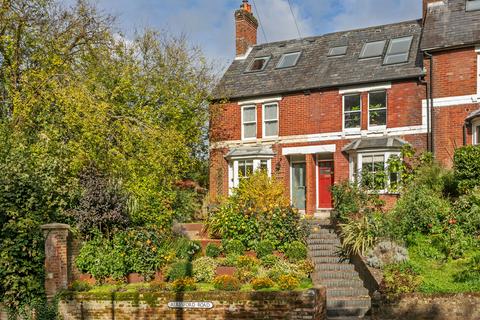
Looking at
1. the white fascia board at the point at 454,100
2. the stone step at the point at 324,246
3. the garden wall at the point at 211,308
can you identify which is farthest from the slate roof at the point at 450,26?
the garden wall at the point at 211,308

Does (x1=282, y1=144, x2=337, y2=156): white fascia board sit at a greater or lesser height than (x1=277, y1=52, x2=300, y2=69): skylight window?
lesser

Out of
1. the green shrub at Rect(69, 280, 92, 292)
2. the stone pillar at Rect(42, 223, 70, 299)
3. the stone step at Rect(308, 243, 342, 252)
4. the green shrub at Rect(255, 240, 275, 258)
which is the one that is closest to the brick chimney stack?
the stone step at Rect(308, 243, 342, 252)

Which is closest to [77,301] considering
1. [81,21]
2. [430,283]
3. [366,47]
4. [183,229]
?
[183,229]

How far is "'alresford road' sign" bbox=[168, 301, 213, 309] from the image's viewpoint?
11.5 meters

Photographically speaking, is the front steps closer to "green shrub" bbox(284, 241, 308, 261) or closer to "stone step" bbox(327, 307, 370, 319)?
"stone step" bbox(327, 307, 370, 319)

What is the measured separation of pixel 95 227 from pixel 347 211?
25.8 ft

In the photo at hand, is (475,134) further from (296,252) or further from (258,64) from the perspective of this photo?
(258,64)

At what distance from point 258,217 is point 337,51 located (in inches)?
466

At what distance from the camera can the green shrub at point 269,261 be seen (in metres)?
14.0

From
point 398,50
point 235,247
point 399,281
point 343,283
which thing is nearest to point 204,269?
point 235,247

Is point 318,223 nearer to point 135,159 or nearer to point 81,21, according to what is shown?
point 135,159

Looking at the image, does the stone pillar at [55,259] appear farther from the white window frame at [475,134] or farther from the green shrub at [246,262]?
the white window frame at [475,134]

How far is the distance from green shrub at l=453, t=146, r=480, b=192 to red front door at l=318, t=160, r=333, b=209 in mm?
6666

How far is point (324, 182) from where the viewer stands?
23.4 m
